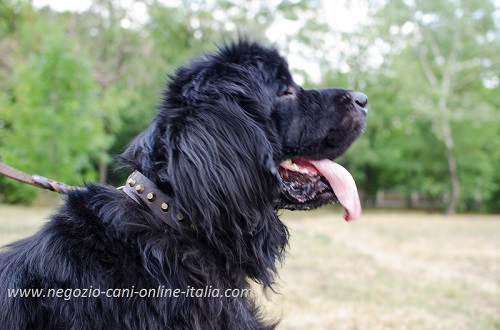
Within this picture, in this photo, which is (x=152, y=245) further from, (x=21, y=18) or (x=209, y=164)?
(x=21, y=18)

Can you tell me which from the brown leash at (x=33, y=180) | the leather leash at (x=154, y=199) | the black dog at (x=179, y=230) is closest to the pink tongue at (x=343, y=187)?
the black dog at (x=179, y=230)

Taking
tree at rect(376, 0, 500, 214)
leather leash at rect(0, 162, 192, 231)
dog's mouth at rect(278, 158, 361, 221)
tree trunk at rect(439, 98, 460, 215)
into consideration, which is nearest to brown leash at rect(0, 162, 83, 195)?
leather leash at rect(0, 162, 192, 231)

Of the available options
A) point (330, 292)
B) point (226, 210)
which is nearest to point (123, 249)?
point (226, 210)

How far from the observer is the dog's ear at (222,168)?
1.79 m

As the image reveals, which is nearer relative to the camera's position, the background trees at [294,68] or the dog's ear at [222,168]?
the dog's ear at [222,168]

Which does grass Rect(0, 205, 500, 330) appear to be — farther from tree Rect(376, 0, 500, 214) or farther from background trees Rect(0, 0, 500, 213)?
tree Rect(376, 0, 500, 214)

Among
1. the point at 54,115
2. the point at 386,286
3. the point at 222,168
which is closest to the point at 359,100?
the point at 222,168

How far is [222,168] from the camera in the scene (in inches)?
72.4

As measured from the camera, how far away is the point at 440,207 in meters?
A: 32.3

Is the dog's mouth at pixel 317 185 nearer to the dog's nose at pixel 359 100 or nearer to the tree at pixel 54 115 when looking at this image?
the dog's nose at pixel 359 100

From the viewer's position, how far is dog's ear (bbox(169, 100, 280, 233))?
1792 mm

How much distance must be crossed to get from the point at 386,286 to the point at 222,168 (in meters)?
4.41

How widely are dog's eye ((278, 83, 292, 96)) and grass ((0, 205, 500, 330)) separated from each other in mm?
735

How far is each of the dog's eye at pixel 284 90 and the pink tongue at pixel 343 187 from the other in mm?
390
